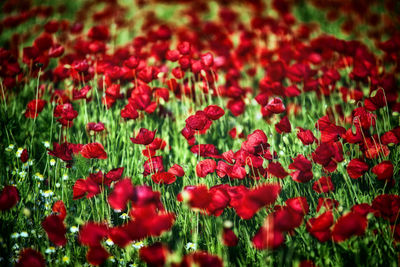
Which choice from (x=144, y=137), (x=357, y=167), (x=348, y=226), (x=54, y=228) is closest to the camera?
(x=348, y=226)

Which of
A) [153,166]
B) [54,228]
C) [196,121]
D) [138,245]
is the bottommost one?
[138,245]

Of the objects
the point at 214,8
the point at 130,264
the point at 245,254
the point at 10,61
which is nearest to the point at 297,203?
the point at 245,254

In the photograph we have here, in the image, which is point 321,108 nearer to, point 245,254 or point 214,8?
point 245,254

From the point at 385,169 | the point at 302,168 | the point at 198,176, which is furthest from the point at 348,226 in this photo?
the point at 198,176

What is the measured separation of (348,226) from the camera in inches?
40.8

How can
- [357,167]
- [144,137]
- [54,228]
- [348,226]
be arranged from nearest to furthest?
[348,226] → [54,228] → [357,167] → [144,137]

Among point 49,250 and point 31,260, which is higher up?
point 31,260

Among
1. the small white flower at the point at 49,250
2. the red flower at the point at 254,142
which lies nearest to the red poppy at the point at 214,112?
the red flower at the point at 254,142

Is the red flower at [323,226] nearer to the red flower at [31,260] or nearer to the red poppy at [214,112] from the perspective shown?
the red poppy at [214,112]

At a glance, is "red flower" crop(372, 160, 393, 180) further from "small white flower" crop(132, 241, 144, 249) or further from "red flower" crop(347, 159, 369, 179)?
"small white flower" crop(132, 241, 144, 249)

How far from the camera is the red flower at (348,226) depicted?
1028mm

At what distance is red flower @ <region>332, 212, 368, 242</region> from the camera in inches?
40.5

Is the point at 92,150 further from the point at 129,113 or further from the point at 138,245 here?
the point at 138,245

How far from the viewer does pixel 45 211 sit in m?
1.48
